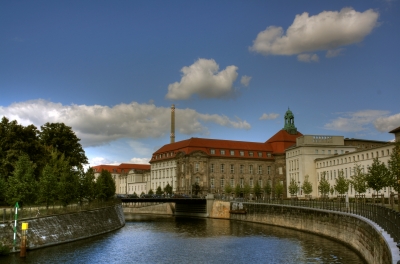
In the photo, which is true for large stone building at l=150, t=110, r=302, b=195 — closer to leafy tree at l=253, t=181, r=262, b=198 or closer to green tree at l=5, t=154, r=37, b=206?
leafy tree at l=253, t=181, r=262, b=198

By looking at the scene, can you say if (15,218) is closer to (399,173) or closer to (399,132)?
(399,173)

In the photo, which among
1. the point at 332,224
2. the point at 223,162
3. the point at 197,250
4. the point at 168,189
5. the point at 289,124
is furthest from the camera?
the point at 289,124

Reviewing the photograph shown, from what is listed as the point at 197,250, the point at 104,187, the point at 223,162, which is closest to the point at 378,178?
the point at 197,250

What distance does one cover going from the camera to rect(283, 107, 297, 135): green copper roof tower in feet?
465

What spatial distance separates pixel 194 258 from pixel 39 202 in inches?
933

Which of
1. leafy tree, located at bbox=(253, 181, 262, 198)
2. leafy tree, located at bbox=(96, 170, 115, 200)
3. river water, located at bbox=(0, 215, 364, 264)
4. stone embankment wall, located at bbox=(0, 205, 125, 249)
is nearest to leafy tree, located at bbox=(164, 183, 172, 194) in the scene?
leafy tree, located at bbox=(253, 181, 262, 198)

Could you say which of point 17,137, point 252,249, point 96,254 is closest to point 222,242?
point 252,249

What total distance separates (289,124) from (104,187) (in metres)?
75.0

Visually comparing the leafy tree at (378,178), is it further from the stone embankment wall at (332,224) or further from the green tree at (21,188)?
the green tree at (21,188)

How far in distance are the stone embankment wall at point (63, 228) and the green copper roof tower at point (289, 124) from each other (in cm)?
8711

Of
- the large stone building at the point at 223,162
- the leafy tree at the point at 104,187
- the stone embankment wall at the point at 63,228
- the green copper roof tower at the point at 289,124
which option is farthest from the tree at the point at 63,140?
the green copper roof tower at the point at 289,124

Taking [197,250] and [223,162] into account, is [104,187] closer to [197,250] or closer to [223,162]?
[197,250]

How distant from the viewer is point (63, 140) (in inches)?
3302

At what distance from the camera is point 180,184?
131250 millimetres
